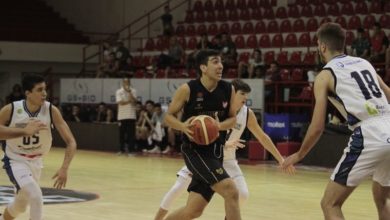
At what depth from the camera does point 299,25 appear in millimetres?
22547

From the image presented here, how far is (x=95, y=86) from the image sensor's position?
23.3 m

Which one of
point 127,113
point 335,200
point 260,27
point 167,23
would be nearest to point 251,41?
point 260,27

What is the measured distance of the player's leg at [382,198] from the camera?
606 centimetres

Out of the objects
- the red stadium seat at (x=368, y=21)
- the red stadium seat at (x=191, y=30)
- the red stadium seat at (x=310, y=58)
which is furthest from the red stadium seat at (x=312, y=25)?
the red stadium seat at (x=191, y=30)

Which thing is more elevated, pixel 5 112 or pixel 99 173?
pixel 5 112

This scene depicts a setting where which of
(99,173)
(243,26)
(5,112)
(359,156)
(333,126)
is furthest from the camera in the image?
(243,26)

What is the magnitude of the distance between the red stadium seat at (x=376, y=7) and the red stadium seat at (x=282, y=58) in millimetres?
2880

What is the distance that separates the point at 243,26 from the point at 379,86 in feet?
61.0

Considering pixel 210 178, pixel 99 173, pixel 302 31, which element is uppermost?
pixel 302 31

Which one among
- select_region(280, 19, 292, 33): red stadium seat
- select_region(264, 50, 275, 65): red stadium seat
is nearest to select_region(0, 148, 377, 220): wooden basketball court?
select_region(264, 50, 275, 65): red stadium seat

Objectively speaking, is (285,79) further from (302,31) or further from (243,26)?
(243,26)

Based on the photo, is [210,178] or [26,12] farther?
[26,12]

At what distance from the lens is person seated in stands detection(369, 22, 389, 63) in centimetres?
1822

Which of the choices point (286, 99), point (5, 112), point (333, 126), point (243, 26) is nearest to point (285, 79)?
point (286, 99)
